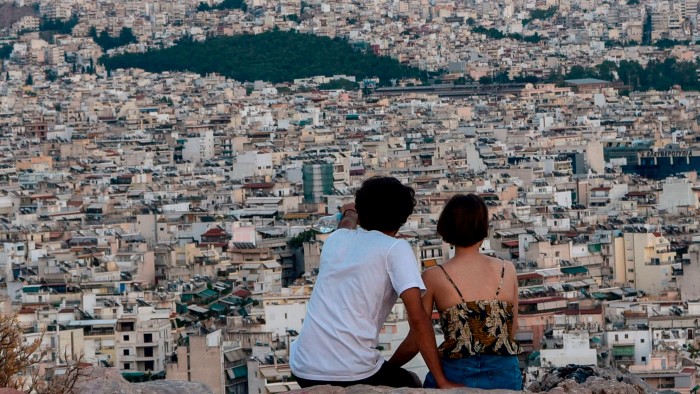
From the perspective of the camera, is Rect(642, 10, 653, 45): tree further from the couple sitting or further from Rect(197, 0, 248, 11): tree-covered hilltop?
the couple sitting

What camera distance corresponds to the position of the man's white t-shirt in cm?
768

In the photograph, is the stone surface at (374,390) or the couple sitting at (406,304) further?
the couple sitting at (406,304)

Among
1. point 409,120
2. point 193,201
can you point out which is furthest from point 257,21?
point 193,201

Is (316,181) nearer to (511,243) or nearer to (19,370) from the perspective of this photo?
(511,243)

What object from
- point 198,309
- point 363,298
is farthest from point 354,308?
point 198,309

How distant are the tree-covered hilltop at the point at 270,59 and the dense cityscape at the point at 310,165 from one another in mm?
113

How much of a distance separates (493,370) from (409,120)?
60344 millimetres

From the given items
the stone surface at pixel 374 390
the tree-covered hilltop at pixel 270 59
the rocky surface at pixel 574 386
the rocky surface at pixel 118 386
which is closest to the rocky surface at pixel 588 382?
the rocky surface at pixel 574 386

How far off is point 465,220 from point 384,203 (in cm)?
26

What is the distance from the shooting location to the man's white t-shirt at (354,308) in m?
7.68

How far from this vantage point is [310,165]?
47844 millimetres

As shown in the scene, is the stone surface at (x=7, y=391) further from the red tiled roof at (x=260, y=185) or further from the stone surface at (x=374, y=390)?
the red tiled roof at (x=260, y=185)

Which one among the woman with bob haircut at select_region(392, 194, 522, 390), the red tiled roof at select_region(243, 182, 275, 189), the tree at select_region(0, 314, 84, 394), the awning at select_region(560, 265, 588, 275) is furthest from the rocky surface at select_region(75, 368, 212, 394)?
the red tiled roof at select_region(243, 182, 275, 189)

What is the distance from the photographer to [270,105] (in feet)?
253
